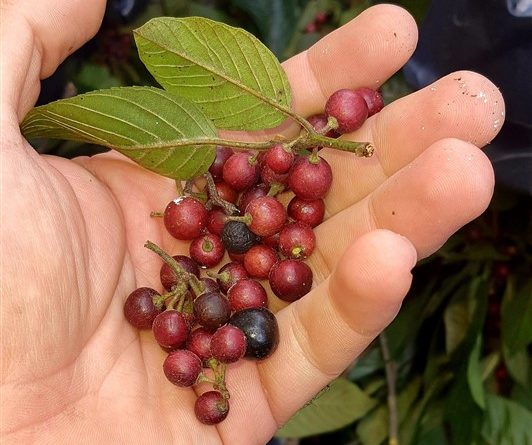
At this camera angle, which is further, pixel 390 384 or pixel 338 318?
pixel 390 384

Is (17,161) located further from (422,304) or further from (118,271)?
(422,304)

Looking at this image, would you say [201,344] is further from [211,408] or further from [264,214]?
[264,214]

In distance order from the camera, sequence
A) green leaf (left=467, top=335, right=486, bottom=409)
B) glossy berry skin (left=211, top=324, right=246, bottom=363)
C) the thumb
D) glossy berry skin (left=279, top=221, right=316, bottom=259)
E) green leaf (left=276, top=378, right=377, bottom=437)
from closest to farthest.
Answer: the thumb → glossy berry skin (left=211, top=324, right=246, bottom=363) → glossy berry skin (left=279, top=221, right=316, bottom=259) → green leaf (left=467, top=335, right=486, bottom=409) → green leaf (left=276, top=378, right=377, bottom=437)

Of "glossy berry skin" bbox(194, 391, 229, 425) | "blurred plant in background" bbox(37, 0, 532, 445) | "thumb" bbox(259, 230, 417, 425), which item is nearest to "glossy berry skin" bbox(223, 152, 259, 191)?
"thumb" bbox(259, 230, 417, 425)

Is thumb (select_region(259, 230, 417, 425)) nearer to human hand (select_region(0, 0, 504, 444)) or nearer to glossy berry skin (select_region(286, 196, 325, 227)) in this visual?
human hand (select_region(0, 0, 504, 444))

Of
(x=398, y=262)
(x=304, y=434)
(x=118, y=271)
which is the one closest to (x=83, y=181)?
(x=118, y=271)

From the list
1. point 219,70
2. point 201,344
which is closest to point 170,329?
point 201,344

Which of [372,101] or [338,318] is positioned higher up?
[372,101]
